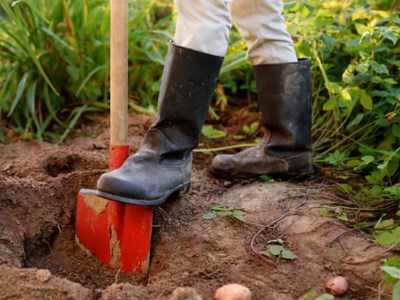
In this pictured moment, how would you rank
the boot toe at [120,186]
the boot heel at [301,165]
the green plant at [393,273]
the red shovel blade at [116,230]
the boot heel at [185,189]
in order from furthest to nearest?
the boot heel at [301,165], the boot heel at [185,189], the red shovel blade at [116,230], the boot toe at [120,186], the green plant at [393,273]

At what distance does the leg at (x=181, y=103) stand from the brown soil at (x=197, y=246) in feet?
0.47

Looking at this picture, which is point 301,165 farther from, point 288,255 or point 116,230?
point 116,230

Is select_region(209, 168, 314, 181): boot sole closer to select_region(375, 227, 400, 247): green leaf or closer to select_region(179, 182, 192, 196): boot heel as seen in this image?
select_region(179, 182, 192, 196): boot heel

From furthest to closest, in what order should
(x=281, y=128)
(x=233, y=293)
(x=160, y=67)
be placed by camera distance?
(x=160, y=67) < (x=281, y=128) < (x=233, y=293)

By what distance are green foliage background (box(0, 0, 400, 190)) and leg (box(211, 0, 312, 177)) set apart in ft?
0.62

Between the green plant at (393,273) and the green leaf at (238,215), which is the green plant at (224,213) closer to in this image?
the green leaf at (238,215)

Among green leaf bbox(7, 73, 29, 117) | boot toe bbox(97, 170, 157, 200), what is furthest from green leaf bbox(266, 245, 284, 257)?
green leaf bbox(7, 73, 29, 117)

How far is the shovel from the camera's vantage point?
1.86 metres

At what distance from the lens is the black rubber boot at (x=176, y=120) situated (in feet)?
6.24

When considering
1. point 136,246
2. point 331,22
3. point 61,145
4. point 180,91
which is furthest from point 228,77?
point 136,246

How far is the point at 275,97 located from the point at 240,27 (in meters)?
0.26

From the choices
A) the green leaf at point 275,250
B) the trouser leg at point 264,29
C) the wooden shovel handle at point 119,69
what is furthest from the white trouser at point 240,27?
the green leaf at point 275,250

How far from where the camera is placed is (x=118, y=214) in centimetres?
193

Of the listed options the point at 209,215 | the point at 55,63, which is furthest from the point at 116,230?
the point at 55,63
